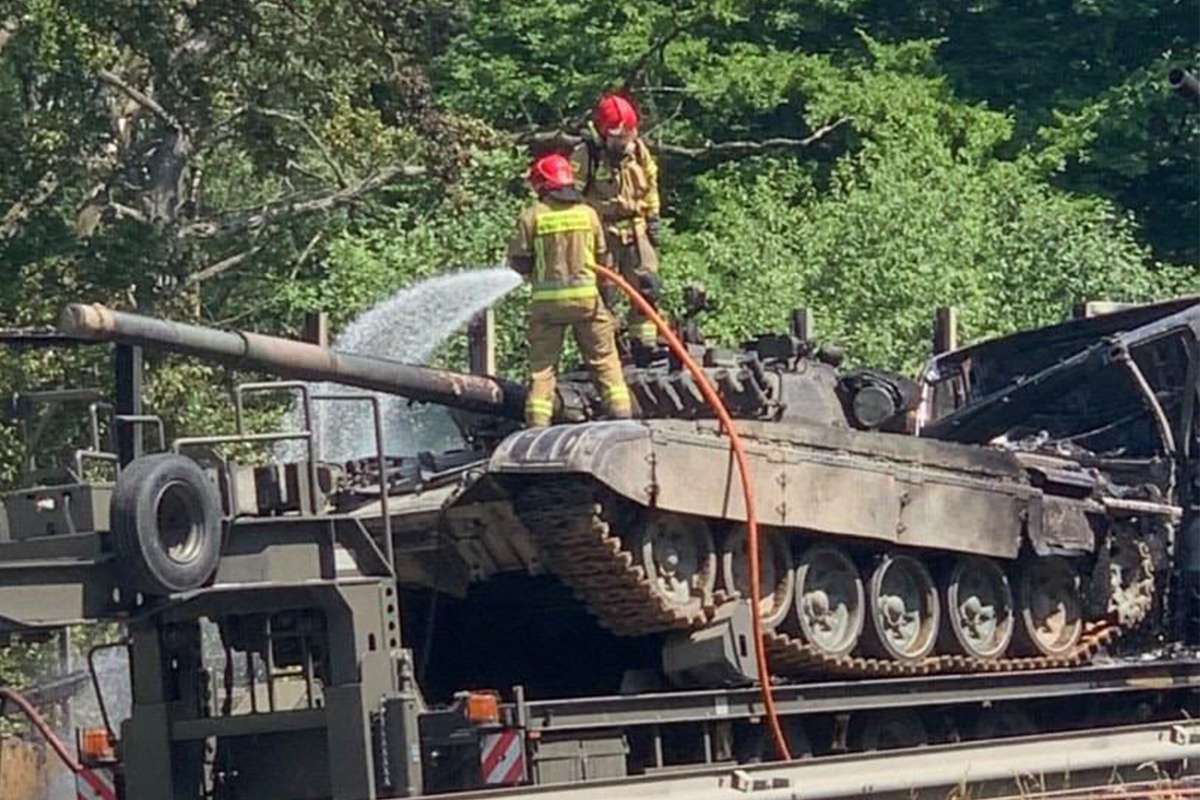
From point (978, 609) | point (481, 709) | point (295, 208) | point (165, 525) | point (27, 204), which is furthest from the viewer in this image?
point (295, 208)

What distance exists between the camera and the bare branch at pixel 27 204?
25.7 m

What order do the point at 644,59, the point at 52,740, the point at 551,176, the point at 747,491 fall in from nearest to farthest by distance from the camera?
the point at 52,740 → the point at 747,491 → the point at 551,176 → the point at 644,59

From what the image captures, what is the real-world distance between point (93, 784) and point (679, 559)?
3.37 meters

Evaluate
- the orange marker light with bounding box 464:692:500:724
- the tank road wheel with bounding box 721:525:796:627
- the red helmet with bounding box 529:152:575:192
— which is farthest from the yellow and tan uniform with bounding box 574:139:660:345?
the orange marker light with bounding box 464:692:500:724

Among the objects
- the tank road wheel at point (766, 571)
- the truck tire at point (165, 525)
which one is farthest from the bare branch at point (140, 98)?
the truck tire at point (165, 525)

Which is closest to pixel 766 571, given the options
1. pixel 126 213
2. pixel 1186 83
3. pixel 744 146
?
pixel 1186 83

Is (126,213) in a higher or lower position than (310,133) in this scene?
lower

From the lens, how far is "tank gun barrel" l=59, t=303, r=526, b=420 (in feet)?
44.7

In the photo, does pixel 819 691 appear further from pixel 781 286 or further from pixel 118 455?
pixel 781 286

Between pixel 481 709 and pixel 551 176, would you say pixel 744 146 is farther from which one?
pixel 481 709

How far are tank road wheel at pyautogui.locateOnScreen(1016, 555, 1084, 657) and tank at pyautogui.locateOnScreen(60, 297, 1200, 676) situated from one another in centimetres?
2

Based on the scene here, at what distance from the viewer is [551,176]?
50.8 feet

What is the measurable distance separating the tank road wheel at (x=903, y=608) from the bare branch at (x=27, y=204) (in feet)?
38.3

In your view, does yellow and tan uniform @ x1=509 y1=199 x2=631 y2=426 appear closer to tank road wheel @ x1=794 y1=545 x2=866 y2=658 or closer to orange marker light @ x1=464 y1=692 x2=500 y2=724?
tank road wheel @ x1=794 y1=545 x2=866 y2=658
